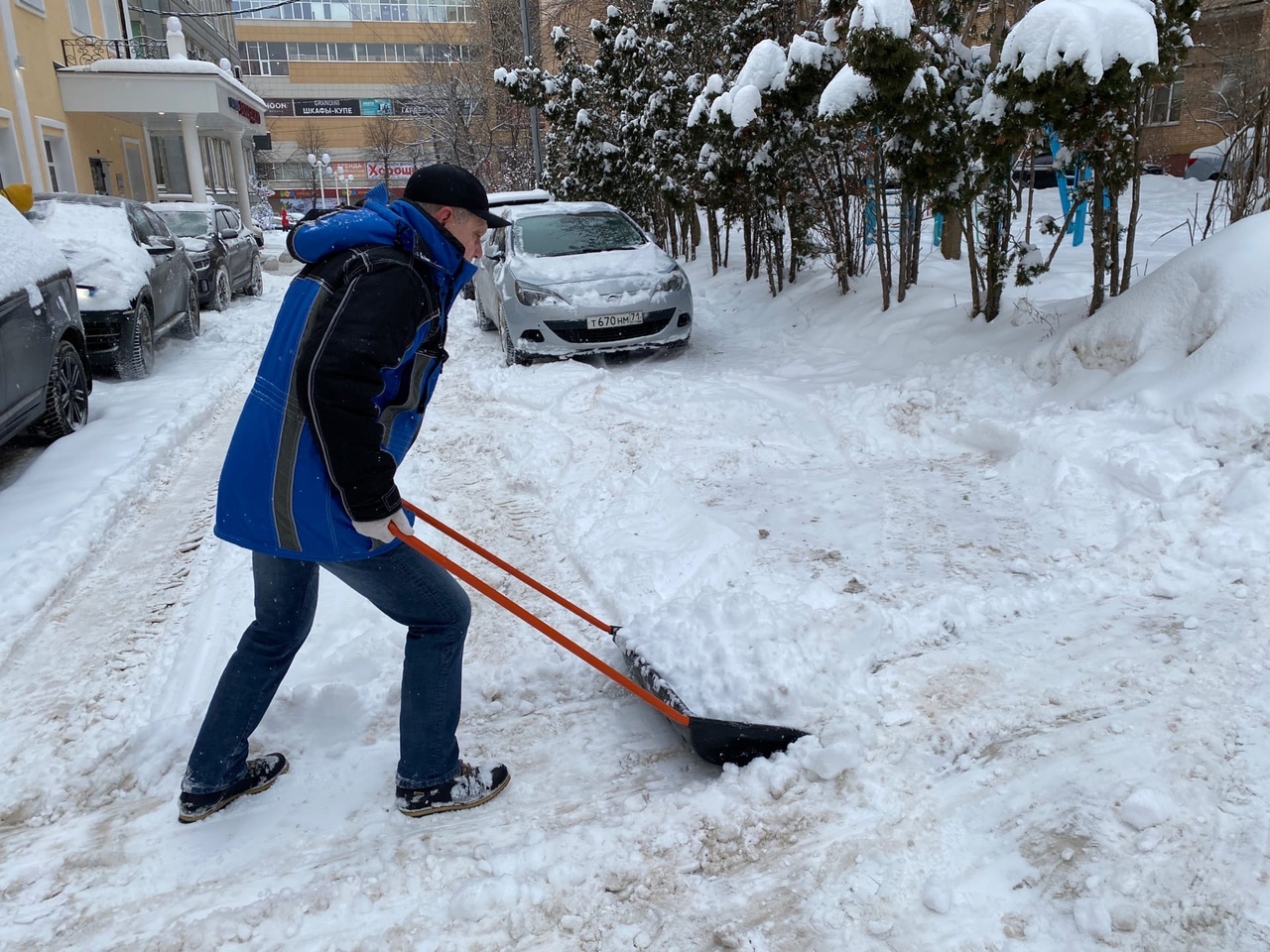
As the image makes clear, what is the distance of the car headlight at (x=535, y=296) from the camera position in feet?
27.2

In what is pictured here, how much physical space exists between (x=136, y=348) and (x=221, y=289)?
5218 mm

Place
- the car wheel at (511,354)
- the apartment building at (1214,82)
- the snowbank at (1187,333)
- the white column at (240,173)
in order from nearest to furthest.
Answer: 1. the snowbank at (1187,333)
2. the apartment building at (1214,82)
3. the car wheel at (511,354)
4. the white column at (240,173)

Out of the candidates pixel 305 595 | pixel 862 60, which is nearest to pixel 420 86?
pixel 862 60

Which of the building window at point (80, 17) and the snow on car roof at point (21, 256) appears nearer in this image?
the snow on car roof at point (21, 256)

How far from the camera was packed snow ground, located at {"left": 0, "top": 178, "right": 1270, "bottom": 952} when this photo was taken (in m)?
2.29

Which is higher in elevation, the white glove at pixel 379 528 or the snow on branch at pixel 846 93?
the snow on branch at pixel 846 93

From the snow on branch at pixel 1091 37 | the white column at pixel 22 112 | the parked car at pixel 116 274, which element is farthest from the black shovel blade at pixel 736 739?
the white column at pixel 22 112

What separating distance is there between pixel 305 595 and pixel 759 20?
29.6 ft

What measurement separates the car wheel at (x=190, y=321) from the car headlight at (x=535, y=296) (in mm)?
4468

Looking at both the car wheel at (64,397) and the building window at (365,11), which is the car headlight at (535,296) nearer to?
the car wheel at (64,397)

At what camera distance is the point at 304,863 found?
100 inches

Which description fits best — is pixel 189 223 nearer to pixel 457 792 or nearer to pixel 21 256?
pixel 21 256

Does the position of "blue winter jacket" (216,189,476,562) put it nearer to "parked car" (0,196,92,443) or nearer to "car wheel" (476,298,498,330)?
"parked car" (0,196,92,443)

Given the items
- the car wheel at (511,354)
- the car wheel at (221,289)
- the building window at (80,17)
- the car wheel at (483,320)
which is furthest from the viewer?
the building window at (80,17)
